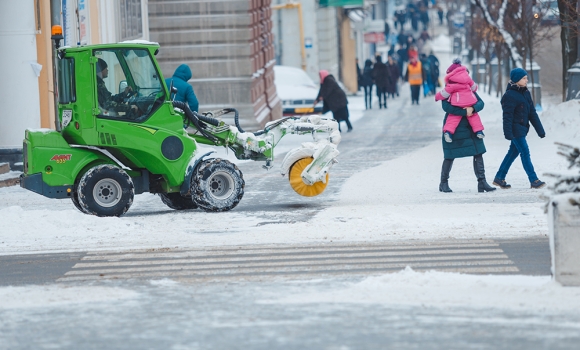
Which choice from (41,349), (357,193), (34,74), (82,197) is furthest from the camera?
(34,74)

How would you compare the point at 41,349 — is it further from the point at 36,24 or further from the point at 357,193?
the point at 36,24

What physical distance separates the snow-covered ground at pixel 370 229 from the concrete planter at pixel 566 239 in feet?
0.39

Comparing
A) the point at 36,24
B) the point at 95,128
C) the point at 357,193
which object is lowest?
the point at 357,193

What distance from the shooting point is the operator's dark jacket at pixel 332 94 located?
83.8ft

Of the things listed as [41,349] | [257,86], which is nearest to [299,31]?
[257,86]

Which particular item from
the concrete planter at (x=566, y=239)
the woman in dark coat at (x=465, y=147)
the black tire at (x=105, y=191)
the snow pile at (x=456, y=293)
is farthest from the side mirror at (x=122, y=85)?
the concrete planter at (x=566, y=239)

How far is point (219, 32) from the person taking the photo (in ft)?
87.5

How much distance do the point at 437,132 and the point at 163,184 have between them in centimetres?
1294

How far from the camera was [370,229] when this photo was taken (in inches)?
434

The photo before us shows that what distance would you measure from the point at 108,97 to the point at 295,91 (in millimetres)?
20776

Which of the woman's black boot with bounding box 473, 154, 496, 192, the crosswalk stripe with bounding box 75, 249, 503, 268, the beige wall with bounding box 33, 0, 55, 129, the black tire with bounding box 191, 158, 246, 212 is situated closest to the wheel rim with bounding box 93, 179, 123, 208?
the black tire with bounding box 191, 158, 246, 212

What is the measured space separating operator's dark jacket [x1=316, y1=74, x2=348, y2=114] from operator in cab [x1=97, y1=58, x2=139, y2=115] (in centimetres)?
1329

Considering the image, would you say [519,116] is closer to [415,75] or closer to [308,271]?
[308,271]

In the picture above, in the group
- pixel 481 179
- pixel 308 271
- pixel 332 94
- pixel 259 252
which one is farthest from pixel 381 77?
pixel 308 271
